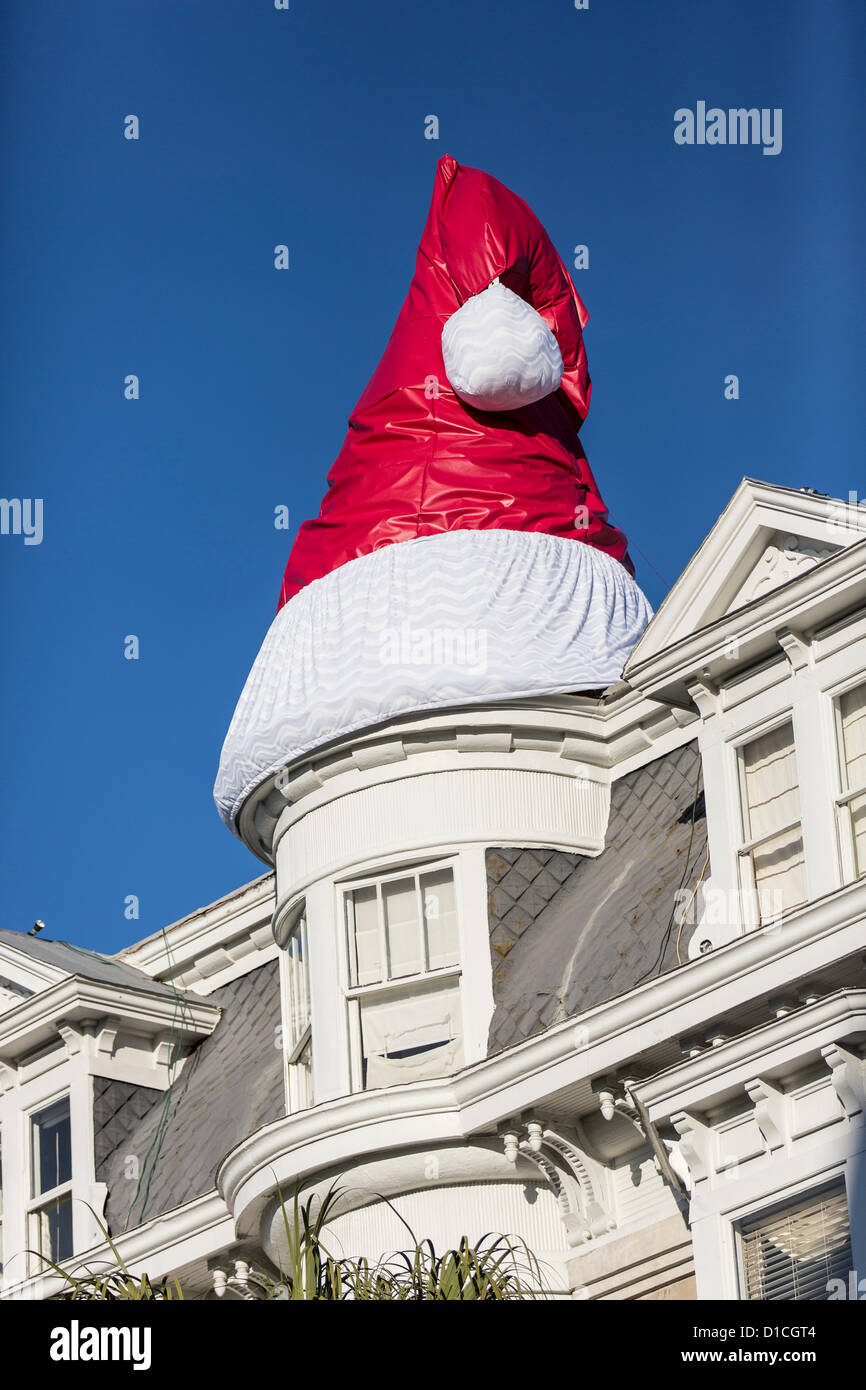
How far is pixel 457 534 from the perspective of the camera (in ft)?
61.9

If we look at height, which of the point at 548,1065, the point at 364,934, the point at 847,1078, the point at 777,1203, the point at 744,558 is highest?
the point at 744,558

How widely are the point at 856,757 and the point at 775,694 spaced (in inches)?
33.0

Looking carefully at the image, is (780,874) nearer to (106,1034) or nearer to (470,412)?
(470,412)

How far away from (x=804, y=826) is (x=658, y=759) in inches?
113

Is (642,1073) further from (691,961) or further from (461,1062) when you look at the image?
(461,1062)

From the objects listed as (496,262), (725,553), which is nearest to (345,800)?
(725,553)

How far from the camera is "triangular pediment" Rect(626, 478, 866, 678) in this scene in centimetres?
1659

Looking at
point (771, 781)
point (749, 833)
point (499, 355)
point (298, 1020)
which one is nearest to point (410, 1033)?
point (298, 1020)

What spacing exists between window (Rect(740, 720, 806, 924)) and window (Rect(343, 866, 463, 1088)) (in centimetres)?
268

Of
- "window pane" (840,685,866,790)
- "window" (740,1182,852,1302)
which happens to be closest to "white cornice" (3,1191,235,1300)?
"window" (740,1182,852,1302)

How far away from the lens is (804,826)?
1522 cm

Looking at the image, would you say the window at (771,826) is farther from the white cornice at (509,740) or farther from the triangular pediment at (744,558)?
the white cornice at (509,740)

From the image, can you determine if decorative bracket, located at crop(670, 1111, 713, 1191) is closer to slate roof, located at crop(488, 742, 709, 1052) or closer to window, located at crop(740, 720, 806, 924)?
slate roof, located at crop(488, 742, 709, 1052)
